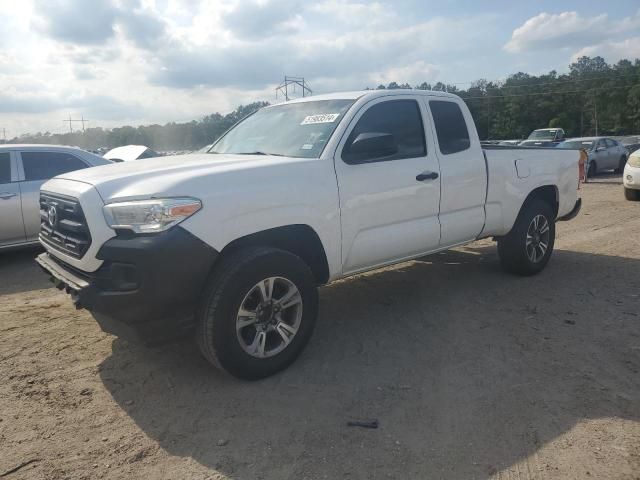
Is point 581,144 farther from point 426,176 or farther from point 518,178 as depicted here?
point 426,176

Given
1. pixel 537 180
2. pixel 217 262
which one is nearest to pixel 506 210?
pixel 537 180

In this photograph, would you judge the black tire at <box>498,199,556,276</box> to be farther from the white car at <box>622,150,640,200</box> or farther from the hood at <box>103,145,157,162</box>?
the hood at <box>103,145,157,162</box>

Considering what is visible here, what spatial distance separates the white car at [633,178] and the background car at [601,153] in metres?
7.23

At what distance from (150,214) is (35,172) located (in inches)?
216

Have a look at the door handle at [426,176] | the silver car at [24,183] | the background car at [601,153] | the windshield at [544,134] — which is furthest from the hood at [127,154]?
the windshield at [544,134]

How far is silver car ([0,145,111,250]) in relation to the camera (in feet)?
23.7

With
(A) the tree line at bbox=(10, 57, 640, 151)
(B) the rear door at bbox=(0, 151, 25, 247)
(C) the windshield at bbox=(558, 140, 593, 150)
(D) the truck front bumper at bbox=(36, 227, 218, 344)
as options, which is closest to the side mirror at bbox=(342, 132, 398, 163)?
(D) the truck front bumper at bbox=(36, 227, 218, 344)

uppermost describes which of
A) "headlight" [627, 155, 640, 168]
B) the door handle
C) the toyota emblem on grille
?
the door handle

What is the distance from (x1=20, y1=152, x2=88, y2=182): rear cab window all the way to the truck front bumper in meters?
5.12

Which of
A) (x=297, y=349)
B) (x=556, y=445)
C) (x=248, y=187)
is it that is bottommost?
(x=556, y=445)

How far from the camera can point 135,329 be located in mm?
3203

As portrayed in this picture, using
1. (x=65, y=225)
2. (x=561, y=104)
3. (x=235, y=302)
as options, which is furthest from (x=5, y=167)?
(x=561, y=104)

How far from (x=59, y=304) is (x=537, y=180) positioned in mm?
5474

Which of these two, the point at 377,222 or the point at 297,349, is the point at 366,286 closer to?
the point at 377,222
